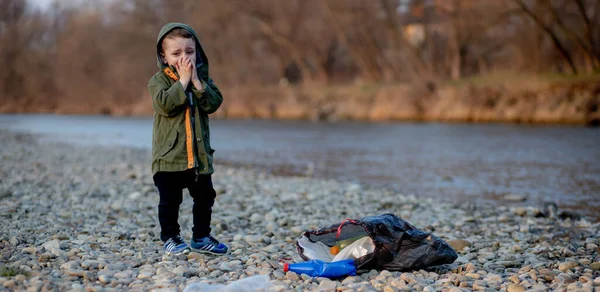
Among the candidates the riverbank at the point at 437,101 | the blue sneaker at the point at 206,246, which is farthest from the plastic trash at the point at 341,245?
the riverbank at the point at 437,101

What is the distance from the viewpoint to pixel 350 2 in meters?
41.7

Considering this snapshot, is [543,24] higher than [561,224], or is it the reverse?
[543,24]

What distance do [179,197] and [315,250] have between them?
1.24 m

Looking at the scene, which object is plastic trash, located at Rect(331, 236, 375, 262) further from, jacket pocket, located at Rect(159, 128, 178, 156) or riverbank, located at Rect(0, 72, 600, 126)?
riverbank, located at Rect(0, 72, 600, 126)

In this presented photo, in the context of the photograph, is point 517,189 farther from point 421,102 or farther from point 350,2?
point 350,2

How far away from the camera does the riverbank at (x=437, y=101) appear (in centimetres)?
2803

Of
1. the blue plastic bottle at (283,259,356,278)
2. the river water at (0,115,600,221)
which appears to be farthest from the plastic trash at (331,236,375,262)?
the river water at (0,115,600,221)

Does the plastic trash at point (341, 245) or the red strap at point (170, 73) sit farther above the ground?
the red strap at point (170, 73)

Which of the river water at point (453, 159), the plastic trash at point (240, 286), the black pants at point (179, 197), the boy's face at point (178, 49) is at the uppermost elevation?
the boy's face at point (178, 49)

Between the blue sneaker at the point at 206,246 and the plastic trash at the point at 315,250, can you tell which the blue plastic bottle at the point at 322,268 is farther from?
the blue sneaker at the point at 206,246

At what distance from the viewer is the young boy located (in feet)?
15.4

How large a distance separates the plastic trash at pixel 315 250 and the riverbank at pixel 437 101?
82.5 ft

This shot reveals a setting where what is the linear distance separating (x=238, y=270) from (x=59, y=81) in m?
60.2

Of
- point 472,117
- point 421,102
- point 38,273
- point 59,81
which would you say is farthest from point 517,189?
point 59,81
